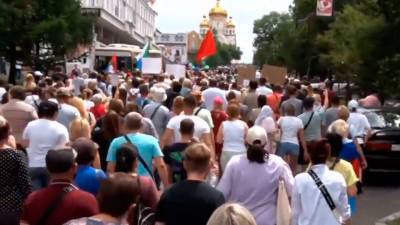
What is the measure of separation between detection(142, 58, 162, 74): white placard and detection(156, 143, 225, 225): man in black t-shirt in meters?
21.5

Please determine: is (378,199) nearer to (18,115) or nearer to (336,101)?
(336,101)

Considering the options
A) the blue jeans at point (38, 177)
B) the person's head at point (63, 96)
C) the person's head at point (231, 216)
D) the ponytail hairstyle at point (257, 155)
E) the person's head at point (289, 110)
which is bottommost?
the blue jeans at point (38, 177)

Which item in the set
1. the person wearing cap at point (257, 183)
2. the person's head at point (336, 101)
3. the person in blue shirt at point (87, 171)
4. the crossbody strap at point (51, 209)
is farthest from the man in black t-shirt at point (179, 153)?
the person's head at point (336, 101)

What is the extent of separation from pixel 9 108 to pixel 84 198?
529 centimetres

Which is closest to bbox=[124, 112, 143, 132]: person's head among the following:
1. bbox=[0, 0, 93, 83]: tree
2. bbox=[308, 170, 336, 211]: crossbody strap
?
bbox=[308, 170, 336, 211]: crossbody strap

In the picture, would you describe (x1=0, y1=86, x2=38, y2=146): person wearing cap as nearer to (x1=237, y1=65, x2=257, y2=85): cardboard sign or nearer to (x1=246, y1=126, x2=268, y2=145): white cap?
(x1=246, y1=126, x2=268, y2=145): white cap

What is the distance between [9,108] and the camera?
1065cm

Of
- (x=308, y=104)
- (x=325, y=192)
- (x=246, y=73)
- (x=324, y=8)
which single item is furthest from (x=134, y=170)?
(x=324, y=8)

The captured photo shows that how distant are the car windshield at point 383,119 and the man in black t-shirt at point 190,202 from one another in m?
10.8

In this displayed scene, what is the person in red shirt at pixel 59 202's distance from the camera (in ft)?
18.4

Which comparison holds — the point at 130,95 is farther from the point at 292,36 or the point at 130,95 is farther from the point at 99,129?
the point at 292,36

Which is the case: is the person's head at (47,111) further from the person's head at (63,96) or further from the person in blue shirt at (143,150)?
the person's head at (63,96)

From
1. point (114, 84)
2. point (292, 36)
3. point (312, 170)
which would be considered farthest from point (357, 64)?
point (292, 36)

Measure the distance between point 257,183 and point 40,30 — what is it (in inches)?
1355
